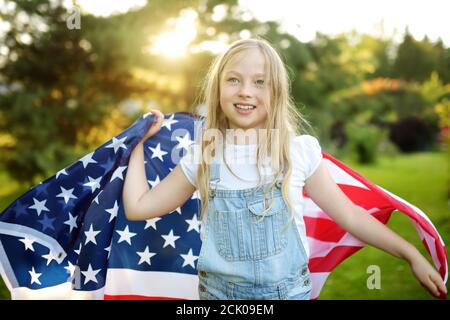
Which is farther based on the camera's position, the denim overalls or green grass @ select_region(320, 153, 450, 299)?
green grass @ select_region(320, 153, 450, 299)

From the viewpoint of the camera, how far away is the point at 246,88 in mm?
2121

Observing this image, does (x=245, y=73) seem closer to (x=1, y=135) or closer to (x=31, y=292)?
(x=31, y=292)

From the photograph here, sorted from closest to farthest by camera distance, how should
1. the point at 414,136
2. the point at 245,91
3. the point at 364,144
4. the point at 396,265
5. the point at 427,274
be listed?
the point at 427,274, the point at 245,91, the point at 396,265, the point at 364,144, the point at 414,136

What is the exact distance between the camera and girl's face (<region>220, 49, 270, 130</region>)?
214cm

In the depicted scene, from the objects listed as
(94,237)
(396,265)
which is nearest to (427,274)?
(94,237)

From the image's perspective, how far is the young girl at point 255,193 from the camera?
6.67 ft

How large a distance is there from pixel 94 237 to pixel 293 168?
1.20 m

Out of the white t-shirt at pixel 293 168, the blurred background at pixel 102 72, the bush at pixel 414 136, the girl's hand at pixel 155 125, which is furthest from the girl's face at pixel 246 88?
the bush at pixel 414 136

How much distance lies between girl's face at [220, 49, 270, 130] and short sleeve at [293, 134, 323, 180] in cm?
23

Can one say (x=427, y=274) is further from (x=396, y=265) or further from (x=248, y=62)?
(x=396, y=265)

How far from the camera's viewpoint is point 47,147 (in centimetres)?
1032

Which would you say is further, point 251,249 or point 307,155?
point 307,155

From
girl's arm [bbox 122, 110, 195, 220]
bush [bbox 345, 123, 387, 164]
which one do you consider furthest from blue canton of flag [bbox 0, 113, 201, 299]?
bush [bbox 345, 123, 387, 164]

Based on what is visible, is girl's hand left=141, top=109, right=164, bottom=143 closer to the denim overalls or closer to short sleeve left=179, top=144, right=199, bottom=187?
Result: short sleeve left=179, top=144, right=199, bottom=187
